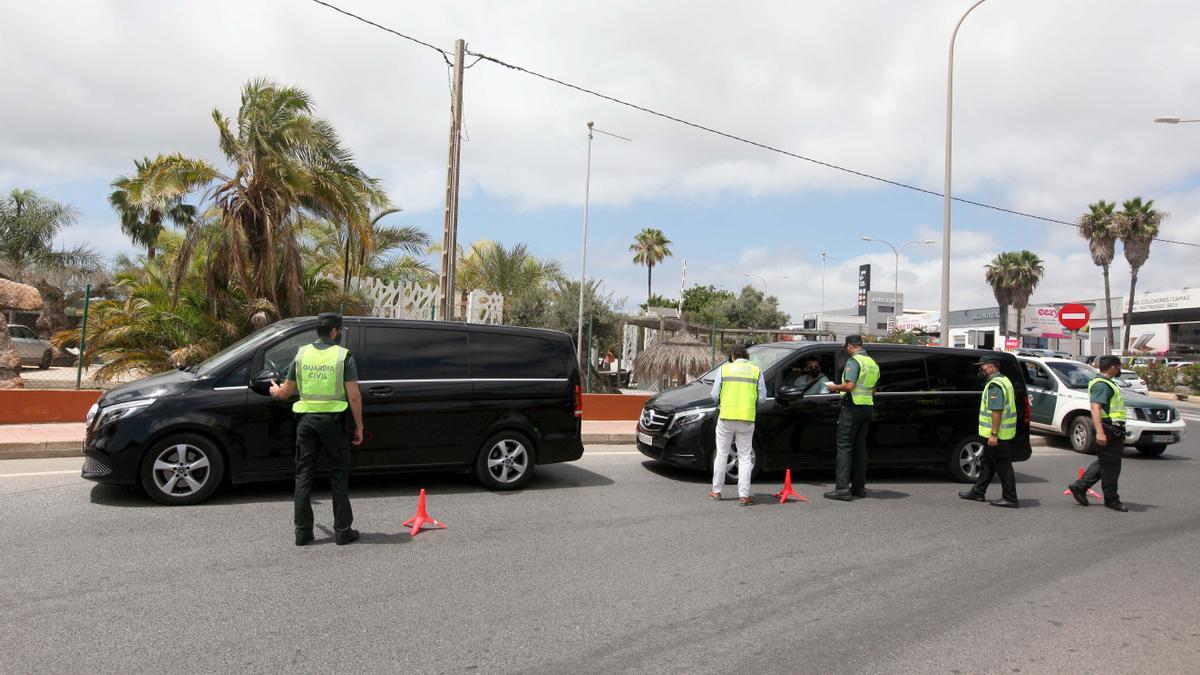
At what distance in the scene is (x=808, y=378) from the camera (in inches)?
378

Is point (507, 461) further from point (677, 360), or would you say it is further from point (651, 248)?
point (651, 248)

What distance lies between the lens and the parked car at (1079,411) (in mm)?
13219

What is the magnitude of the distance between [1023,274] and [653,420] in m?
46.0

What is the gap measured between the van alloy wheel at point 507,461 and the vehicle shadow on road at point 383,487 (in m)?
0.17

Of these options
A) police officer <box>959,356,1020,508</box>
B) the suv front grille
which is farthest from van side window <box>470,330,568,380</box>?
police officer <box>959,356,1020,508</box>

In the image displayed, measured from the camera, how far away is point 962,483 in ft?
33.0

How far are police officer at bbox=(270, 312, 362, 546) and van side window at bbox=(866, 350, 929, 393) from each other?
21.3ft

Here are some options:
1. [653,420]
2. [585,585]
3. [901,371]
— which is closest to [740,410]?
[653,420]

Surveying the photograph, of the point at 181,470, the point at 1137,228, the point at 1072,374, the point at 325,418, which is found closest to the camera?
the point at 325,418

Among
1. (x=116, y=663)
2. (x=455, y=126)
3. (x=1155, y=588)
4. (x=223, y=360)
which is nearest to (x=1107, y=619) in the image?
(x=1155, y=588)

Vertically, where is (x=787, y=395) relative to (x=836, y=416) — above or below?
above

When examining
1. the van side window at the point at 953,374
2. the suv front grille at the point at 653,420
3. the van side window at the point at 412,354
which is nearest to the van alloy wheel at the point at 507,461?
the van side window at the point at 412,354

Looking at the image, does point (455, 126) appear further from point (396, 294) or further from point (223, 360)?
point (223, 360)

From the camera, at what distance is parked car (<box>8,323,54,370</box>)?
23.7 metres
